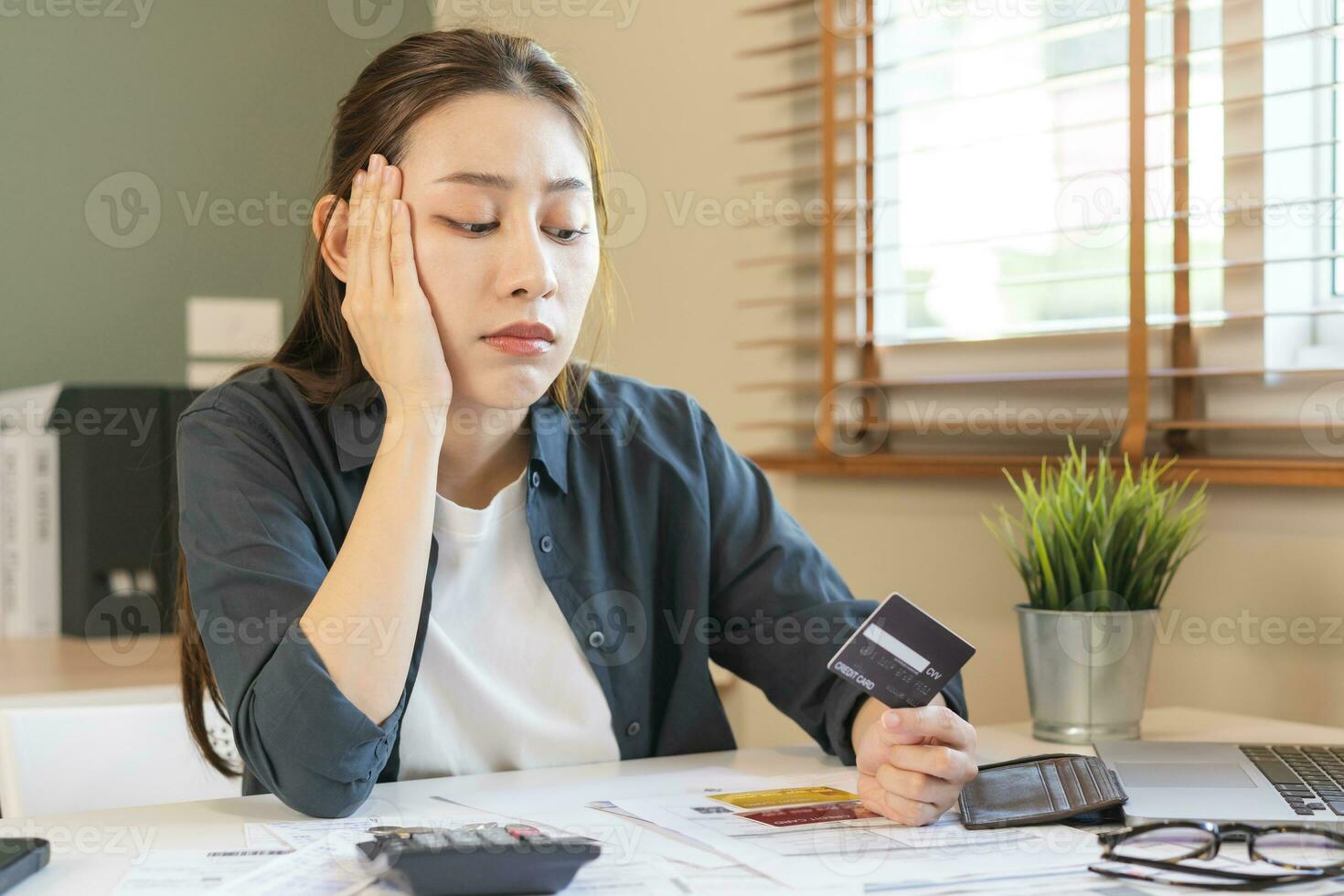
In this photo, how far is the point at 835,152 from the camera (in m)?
2.12

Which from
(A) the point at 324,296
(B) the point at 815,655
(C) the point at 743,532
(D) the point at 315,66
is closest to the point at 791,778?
(B) the point at 815,655

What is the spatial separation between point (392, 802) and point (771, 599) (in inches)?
19.2

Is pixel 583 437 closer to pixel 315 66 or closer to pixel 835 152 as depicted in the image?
pixel 835 152

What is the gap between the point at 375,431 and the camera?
1.34 metres

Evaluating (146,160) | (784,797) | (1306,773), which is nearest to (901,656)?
(784,797)

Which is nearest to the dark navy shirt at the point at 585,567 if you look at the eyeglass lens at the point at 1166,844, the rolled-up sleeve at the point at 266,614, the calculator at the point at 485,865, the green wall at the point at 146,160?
the rolled-up sleeve at the point at 266,614

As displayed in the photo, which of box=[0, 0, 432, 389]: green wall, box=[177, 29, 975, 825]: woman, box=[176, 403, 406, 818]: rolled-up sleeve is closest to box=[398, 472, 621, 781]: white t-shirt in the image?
box=[177, 29, 975, 825]: woman

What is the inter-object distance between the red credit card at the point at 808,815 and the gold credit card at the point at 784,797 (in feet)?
0.06

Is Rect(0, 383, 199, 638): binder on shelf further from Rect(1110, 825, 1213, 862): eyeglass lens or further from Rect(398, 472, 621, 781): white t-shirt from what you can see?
Rect(1110, 825, 1213, 862): eyeglass lens

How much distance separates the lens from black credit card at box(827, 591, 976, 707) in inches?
45.9

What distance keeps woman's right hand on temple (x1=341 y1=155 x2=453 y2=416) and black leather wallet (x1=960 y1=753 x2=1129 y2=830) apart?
0.58m

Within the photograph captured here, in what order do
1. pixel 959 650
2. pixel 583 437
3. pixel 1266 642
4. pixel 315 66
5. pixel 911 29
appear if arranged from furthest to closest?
pixel 315 66 < pixel 911 29 < pixel 1266 642 < pixel 583 437 < pixel 959 650

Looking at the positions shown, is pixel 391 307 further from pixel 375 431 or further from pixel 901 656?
pixel 901 656

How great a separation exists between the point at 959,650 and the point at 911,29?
4.06 feet
